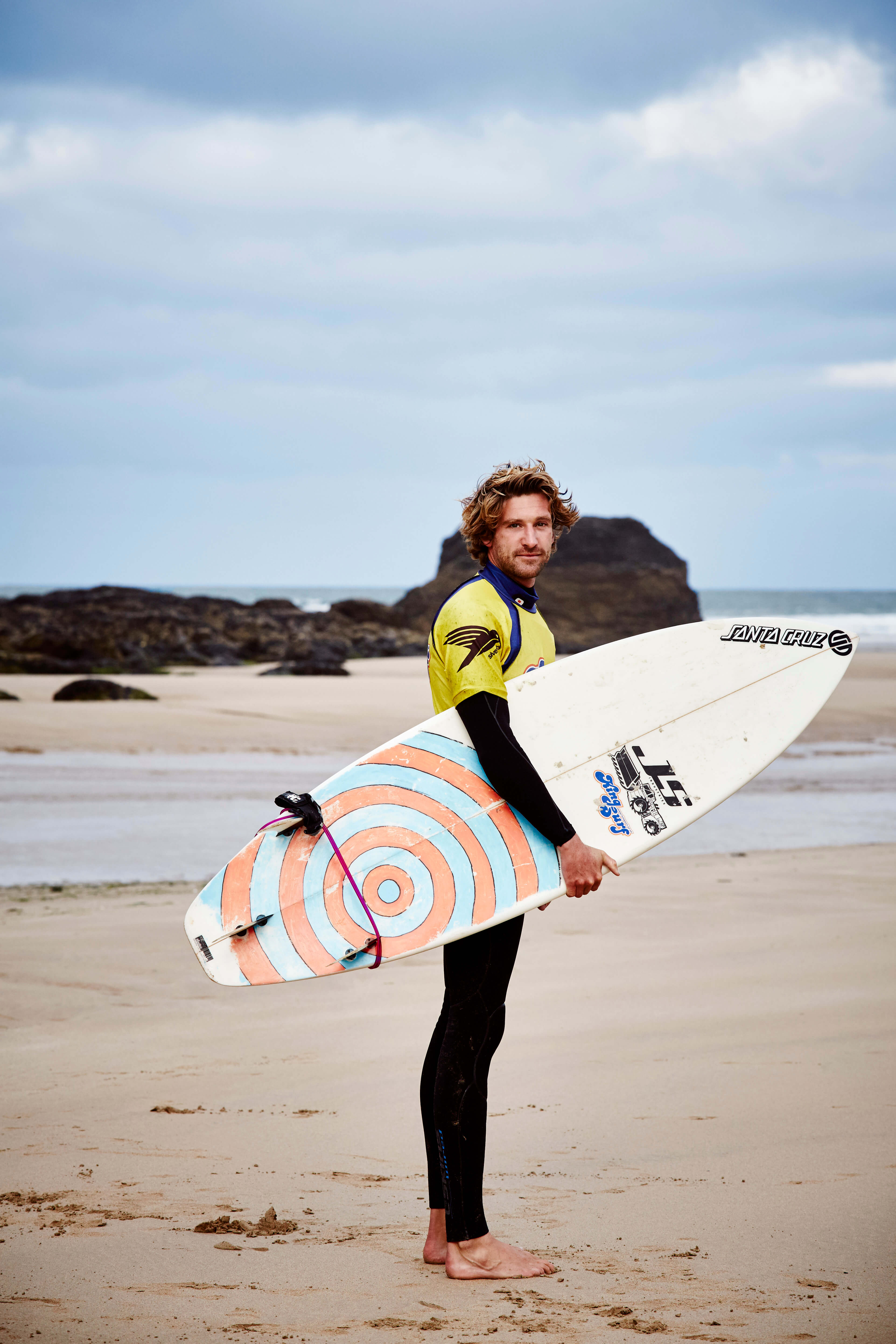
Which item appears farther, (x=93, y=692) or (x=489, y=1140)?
(x=93, y=692)

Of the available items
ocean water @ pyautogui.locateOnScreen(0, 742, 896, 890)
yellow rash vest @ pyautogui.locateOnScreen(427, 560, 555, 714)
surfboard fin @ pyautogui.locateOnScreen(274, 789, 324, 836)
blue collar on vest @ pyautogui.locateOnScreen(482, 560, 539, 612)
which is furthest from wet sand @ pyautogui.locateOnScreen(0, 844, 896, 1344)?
ocean water @ pyautogui.locateOnScreen(0, 742, 896, 890)

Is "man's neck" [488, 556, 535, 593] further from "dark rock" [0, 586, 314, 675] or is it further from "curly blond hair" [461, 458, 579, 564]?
"dark rock" [0, 586, 314, 675]

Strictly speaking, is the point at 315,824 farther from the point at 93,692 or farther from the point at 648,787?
the point at 93,692

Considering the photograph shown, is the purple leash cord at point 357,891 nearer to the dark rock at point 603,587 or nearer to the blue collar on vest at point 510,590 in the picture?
the blue collar on vest at point 510,590

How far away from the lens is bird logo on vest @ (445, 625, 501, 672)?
2.21 meters

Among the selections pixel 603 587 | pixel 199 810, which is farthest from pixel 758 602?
pixel 199 810

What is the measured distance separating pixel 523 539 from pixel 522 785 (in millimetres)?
567

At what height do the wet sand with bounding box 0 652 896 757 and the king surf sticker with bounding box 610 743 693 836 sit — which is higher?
the king surf sticker with bounding box 610 743 693 836

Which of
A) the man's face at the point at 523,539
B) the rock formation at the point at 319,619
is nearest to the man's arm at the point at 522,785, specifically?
the man's face at the point at 523,539

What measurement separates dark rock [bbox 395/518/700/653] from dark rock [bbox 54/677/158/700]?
19.6m

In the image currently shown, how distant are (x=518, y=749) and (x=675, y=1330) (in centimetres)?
115

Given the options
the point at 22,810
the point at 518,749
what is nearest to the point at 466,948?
the point at 518,749

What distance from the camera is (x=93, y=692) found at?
1410 centimetres

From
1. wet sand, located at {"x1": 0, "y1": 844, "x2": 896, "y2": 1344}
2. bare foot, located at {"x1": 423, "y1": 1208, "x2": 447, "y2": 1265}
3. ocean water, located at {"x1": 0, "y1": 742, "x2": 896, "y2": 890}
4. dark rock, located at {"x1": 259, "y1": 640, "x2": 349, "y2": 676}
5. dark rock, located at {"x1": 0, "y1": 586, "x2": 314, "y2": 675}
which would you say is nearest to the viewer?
wet sand, located at {"x1": 0, "y1": 844, "x2": 896, "y2": 1344}
